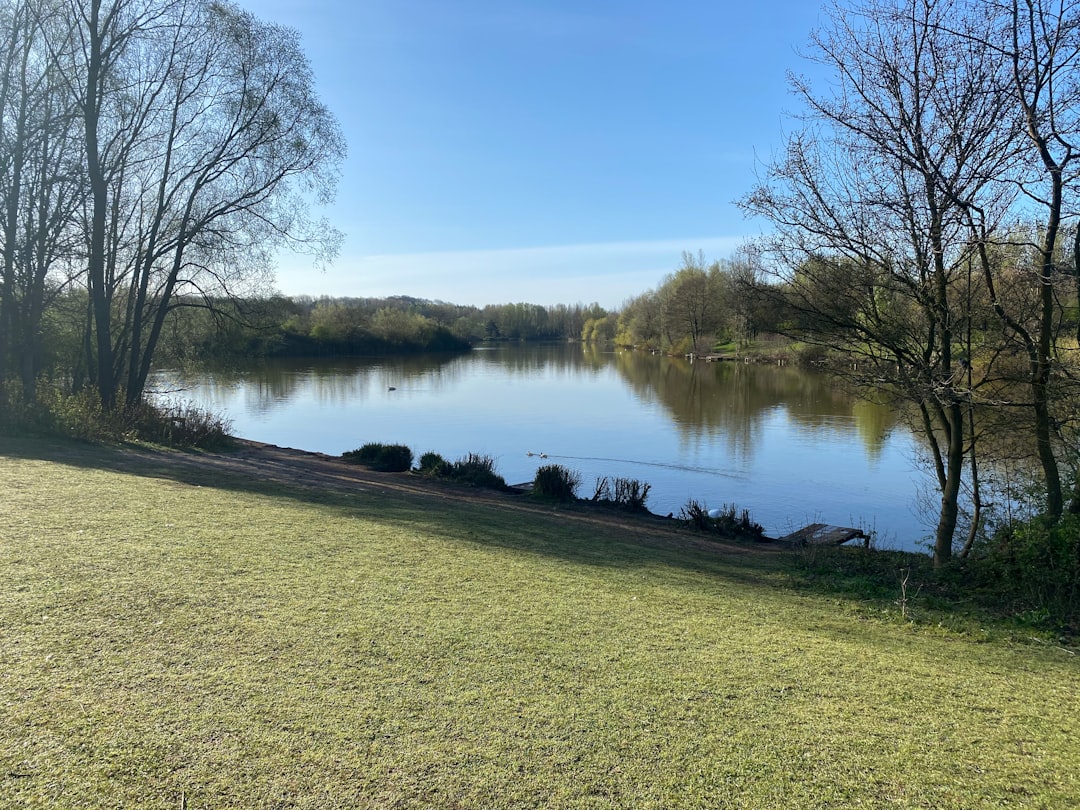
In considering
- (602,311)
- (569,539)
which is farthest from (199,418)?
(602,311)

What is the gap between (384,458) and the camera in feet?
53.2

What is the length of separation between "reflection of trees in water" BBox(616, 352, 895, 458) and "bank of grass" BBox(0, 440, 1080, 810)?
8376mm

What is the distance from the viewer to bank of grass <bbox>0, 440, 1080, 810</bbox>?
249 cm

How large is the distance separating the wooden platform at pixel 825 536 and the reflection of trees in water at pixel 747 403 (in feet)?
8.11

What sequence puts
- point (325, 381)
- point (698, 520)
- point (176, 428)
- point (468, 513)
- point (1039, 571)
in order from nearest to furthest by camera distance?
point (1039, 571) < point (468, 513) < point (698, 520) < point (176, 428) < point (325, 381)

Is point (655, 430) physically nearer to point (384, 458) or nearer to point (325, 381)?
point (384, 458)

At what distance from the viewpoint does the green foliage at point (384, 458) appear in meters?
15.9

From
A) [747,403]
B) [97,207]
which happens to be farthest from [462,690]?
[747,403]

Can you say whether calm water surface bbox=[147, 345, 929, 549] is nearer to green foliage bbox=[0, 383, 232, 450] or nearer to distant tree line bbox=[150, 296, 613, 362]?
distant tree line bbox=[150, 296, 613, 362]

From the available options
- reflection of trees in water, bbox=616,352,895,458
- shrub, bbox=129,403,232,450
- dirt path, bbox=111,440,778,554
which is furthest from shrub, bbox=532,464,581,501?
shrub, bbox=129,403,232,450

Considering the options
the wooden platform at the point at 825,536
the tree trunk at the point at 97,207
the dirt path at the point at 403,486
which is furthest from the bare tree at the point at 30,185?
the wooden platform at the point at 825,536

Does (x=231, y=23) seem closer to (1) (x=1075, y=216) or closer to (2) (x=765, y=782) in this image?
(1) (x=1075, y=216)

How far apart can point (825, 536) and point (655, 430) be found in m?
13.6

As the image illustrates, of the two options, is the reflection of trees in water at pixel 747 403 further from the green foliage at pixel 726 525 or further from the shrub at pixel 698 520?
the shrub at pixel 698 520
